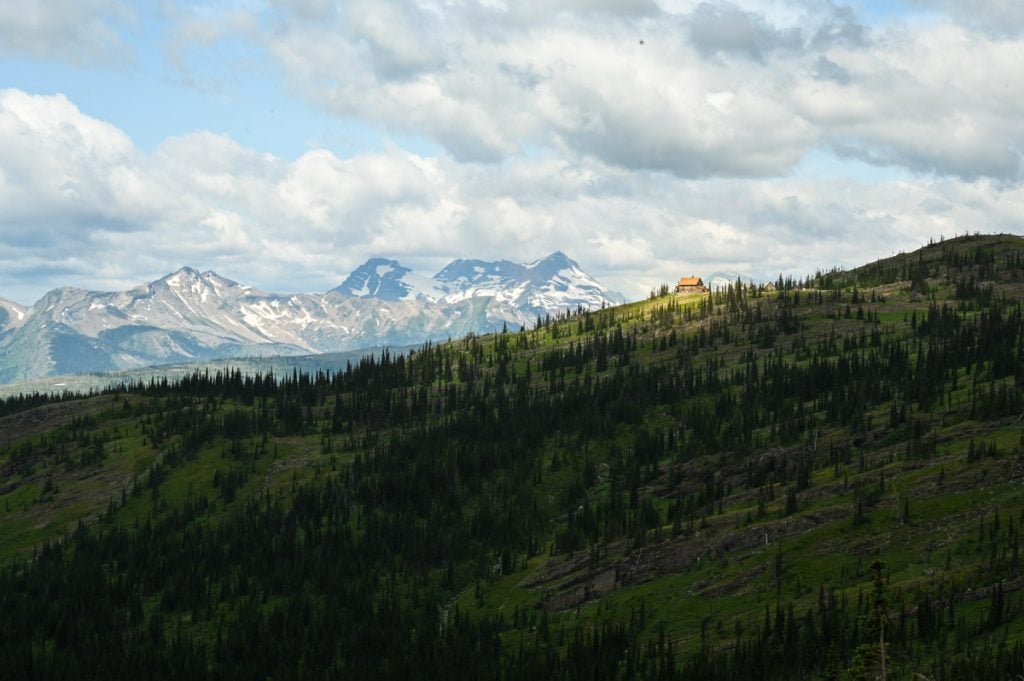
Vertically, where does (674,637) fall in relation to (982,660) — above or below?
below

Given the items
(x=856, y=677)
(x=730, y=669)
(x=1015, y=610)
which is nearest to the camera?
(x=856, y=677)

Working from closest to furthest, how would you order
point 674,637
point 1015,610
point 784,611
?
1. point 1015,610
2. point 784,611
3. point 674,637

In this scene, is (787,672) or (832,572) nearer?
(787,672)

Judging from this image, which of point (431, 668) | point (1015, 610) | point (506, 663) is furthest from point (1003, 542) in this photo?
point (431, 668)

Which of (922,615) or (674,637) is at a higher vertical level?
(922,615)

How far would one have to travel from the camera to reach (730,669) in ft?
519

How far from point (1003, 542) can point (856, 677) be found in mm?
75019

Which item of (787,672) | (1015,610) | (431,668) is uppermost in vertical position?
(1015,610)

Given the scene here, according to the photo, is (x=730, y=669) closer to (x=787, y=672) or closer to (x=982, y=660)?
(x=787, y=672)

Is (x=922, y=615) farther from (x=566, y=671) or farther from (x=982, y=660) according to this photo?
(x=566, y=671)

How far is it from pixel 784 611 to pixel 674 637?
76.0 ft

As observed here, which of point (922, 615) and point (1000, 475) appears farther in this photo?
point (1000, 475)

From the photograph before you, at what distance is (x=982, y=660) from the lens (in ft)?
424

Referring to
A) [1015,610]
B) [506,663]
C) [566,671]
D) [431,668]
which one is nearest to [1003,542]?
[1015,610]
